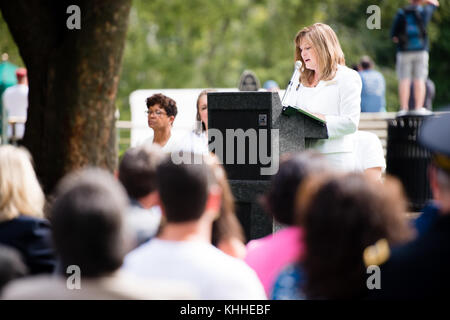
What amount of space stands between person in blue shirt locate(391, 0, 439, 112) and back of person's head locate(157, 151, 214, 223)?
7553mm

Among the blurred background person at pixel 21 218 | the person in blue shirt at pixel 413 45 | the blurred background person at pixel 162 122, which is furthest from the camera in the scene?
the person in blue shirt at pixel 413 45

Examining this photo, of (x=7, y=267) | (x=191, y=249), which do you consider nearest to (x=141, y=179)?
(x=191, y=249)

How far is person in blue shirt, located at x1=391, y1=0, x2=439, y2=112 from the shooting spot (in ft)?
34.1

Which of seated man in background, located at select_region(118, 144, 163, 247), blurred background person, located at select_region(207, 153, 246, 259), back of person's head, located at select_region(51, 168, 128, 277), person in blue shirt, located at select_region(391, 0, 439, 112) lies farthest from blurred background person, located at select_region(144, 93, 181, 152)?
person in blue shirt, located at select_region(391, 0, 439, 112)

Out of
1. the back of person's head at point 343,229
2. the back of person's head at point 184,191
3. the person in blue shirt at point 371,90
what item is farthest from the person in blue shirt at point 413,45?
the back of person's head at point 343,229

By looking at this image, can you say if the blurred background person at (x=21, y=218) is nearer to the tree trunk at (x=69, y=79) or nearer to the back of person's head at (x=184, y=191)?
the back of person's head at (x=184, y=191)

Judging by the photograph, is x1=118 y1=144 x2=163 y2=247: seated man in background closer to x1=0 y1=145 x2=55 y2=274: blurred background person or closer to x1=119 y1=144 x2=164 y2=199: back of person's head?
x1=119 y1=144 x2=164 y2=199: back of person's head

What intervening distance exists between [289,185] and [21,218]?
1343 millimetres

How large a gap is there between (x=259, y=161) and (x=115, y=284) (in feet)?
10.2

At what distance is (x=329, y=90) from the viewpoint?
5.80 metres

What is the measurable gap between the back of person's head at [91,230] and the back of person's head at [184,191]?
0.55 meters

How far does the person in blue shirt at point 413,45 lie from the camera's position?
409 inches

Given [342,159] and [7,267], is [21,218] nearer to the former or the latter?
[7,267]
